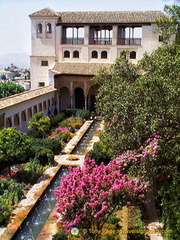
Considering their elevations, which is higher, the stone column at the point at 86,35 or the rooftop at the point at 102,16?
the rooftop at the point at 102,16

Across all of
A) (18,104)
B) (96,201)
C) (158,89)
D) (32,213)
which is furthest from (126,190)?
(18,104)

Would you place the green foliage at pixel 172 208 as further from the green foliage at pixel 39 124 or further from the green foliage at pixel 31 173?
the green foliage at pixel 39 124

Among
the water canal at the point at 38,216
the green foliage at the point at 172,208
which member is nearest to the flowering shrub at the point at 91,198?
the green foliage at the point at 172,208

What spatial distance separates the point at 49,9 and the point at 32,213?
2514 centimetres

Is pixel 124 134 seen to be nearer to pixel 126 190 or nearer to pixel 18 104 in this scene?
pixel 126 190

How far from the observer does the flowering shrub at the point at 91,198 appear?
26.1ft

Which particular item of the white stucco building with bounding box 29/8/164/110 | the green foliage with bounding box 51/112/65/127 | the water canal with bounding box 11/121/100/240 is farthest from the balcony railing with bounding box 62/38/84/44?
the water canal with bounding box 11/121/100/240

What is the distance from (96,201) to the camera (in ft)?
25.7

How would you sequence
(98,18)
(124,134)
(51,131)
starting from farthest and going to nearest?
1. (98,18)
2. (51,131)
3. (124,134)

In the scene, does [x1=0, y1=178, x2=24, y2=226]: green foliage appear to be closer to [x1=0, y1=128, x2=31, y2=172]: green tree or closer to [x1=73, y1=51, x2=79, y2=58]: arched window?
[x1=0, y1=128, x2=31, y2=172]: green tree

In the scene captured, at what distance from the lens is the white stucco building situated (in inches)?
1189

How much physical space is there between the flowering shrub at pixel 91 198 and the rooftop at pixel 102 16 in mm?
24208

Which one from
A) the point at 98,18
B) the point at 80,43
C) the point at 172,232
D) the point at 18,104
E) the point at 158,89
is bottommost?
the point at 172,232

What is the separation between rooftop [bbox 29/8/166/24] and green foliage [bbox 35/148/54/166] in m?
18.4
